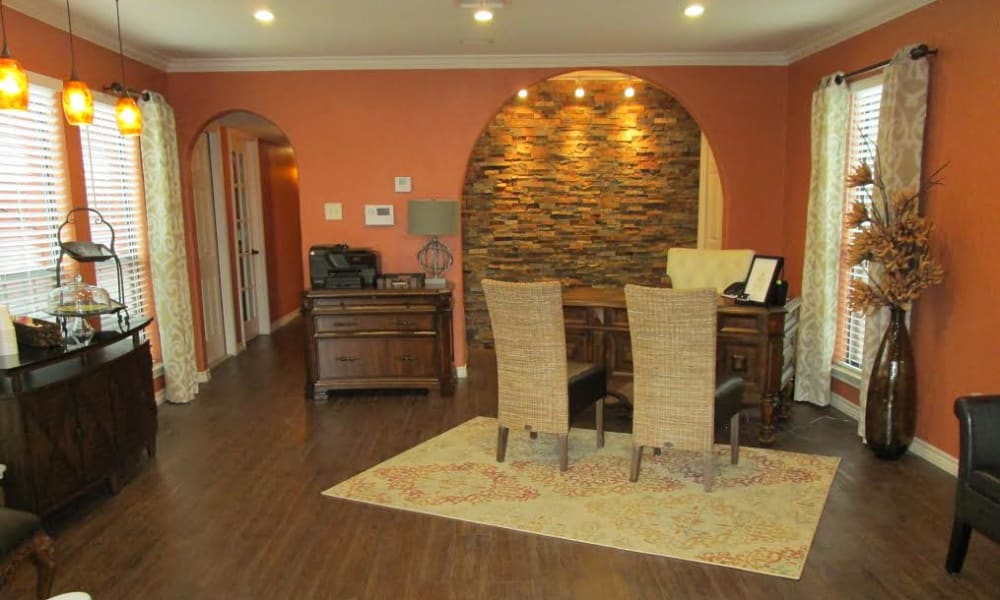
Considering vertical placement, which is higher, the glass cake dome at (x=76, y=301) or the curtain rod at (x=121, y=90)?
the curtain rod at (x=121, y=90)

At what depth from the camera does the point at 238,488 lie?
11.9 feet

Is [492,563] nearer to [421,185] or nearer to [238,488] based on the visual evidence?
[238,488]

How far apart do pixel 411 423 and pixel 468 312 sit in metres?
2.57

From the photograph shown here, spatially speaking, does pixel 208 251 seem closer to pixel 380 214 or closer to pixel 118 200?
pixel 118 200

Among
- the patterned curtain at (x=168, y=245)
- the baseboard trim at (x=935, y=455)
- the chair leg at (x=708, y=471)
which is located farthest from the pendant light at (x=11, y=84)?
the baseboard trim at (x=935, y=455)

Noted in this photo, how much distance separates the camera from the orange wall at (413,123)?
18.0 feet

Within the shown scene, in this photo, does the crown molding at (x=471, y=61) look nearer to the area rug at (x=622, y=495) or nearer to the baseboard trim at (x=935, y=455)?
the baseboard trim at (x=935, y=455)

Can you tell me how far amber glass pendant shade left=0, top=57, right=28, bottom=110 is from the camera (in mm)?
2463

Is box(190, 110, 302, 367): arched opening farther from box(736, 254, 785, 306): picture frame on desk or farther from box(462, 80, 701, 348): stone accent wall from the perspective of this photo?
box(736, 254, 785, 306): picture frame on desk

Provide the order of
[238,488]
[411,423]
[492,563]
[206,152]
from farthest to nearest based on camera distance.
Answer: [206,152] < [411,423] < [238,488] < [492,563]

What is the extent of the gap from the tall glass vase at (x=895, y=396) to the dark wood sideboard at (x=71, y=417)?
4.15 meters

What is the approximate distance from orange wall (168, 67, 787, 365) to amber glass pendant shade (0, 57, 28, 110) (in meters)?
3.03

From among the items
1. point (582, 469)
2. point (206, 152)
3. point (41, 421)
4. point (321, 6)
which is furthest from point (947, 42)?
point (206, 152)

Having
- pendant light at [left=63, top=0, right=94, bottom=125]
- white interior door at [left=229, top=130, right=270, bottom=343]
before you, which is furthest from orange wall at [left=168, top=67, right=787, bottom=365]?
pendant light at [left=63, top=0, right=94, bottom=125]
